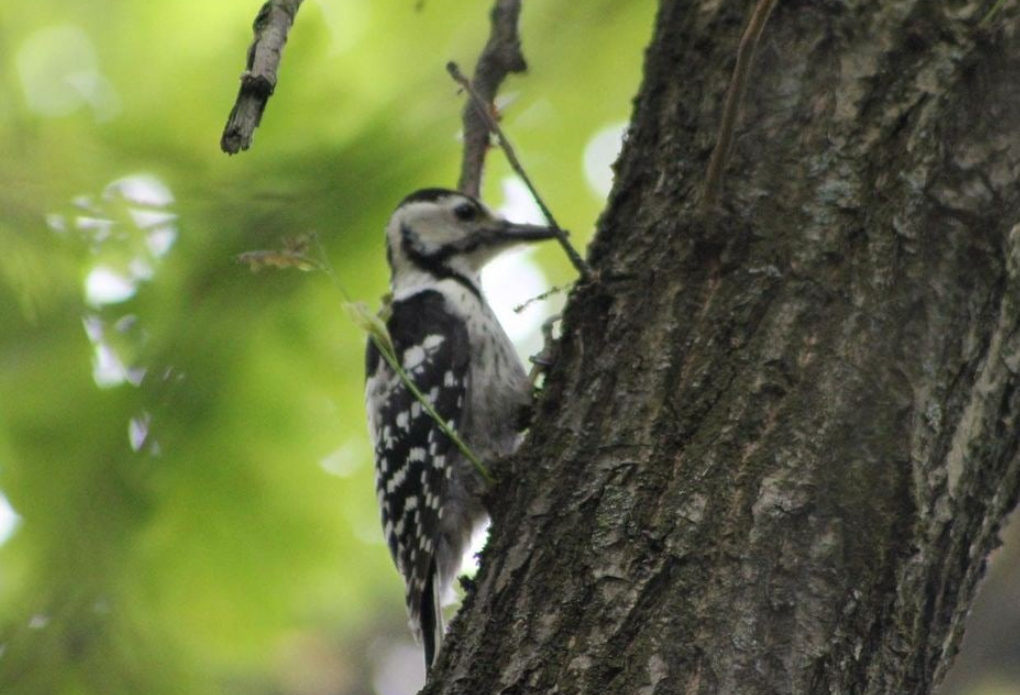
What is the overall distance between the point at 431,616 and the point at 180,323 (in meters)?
1.61

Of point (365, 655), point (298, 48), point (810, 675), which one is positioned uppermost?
point (365, 655)

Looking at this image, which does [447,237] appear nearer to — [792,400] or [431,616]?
[431,616]

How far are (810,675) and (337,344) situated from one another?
4.93ft

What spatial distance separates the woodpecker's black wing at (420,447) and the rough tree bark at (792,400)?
4.80 feet

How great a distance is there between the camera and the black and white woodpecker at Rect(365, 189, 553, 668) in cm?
401

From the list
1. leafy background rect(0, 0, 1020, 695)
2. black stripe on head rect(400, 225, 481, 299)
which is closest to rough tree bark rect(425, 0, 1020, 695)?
leafy background rect(0, 0, 1020, 695)

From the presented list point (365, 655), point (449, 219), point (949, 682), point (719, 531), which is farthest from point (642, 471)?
point (365, 655)

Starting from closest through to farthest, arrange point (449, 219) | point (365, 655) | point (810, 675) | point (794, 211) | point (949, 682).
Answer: point (810, 675) < point (794, 211) < point (449, 219) < point (949, 682) < point (365, 655)

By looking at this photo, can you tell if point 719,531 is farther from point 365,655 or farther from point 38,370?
point 365,655

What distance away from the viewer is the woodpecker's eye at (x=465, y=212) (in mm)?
4277

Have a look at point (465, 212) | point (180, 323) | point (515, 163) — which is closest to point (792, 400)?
point (515, 163)

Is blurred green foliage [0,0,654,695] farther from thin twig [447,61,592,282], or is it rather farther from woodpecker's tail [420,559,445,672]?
woodpecker's tail [420,559,445,672]

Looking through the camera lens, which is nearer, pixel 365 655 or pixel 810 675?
pixel 810 675

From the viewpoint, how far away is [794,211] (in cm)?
247
